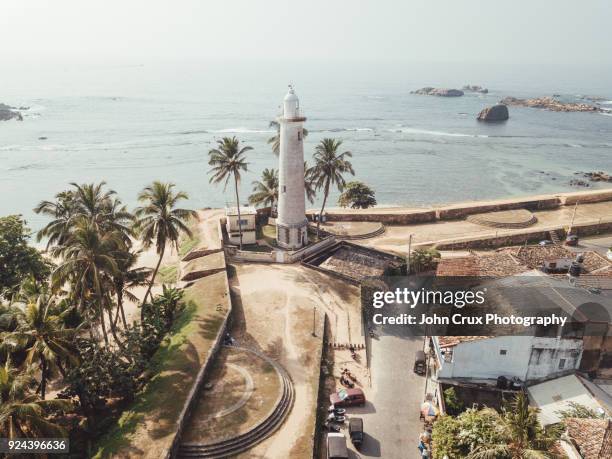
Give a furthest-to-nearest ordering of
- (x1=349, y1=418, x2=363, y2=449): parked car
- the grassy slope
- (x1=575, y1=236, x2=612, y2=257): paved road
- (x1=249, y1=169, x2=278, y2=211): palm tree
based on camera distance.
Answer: (x1=249, y1=169, x2=278, y2=211): palm tree, (x1=575, y1=236, x2=612, y2=257): paved road, (x1=349, y1=418, x2=363, y2=449): parked car, the grassy slope

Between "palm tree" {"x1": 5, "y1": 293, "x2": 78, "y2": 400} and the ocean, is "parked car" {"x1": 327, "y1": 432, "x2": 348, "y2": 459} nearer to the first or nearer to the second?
"palm tree" {"x1": 5, "y1": 293, "x2": 78, "y2": 400}

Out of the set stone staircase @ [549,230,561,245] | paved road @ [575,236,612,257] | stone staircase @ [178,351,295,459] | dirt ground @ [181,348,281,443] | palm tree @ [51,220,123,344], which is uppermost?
palm tree @ [51,220,123,344]

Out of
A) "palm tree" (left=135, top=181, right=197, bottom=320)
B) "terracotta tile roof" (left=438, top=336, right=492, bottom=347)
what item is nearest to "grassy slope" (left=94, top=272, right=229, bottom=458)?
"palm tree" (left=135, top=181, right=197, bottom=320)

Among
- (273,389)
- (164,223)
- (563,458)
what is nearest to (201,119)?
(164,223)

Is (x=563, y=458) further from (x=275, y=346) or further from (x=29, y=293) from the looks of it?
(x=29, y=293)

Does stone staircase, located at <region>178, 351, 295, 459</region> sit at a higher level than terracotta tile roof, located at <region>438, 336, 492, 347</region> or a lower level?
lower

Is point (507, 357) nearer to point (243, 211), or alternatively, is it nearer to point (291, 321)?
point (291, 321)

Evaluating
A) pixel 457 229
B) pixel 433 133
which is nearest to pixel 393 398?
pixel 457 229
